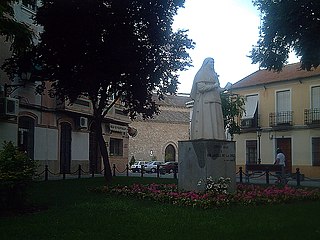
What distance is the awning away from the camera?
131ft

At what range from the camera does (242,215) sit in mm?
10023

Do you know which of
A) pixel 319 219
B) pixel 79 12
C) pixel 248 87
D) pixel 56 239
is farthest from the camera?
pixel 248 87

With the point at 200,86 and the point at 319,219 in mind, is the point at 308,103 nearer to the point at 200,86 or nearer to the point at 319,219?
the point at 200,86

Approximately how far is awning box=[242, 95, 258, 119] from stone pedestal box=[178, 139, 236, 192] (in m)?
26.4

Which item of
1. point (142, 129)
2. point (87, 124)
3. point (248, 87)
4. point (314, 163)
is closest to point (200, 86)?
point (87, 124)

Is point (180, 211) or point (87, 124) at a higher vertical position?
point (87, 124)

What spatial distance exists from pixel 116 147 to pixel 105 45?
19.8 meters

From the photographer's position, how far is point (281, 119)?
124 ft

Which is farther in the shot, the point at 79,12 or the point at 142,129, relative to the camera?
the point at 142,129

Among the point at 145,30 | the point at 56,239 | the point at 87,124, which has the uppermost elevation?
the point at 145,30

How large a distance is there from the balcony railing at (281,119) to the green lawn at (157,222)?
25.5 m

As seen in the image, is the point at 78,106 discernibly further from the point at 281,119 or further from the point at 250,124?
the point at 281,119

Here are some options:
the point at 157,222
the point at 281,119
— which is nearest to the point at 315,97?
the point at 281,119

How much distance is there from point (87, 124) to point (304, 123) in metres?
16.3
